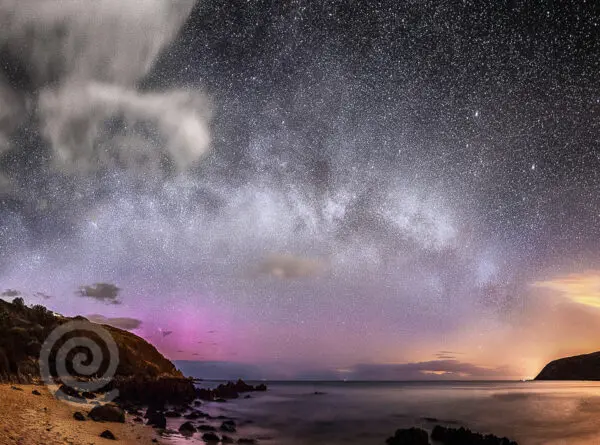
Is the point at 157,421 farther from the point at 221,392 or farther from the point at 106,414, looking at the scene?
the point at 221,392

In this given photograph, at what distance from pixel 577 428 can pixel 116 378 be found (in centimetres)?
5677

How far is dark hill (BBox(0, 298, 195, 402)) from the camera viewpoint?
3102 cm

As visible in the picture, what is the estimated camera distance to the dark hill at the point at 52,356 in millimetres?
31016

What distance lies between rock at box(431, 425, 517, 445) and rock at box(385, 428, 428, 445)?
2271 millimetres

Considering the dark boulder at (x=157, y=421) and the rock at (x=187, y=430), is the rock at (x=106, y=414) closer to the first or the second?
the dark boulder at (x=157, y=421)

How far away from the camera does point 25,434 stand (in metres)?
15.3

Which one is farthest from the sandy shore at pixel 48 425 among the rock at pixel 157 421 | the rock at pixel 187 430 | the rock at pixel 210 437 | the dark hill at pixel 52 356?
the dark hill at pixel 52 356

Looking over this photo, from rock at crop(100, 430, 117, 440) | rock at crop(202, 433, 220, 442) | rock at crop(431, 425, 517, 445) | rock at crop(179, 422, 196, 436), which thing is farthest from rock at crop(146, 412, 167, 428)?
rock at crop(431, 425, 517, 445)

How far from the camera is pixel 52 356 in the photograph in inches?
1667

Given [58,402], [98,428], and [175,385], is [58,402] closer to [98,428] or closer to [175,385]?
[98,428]

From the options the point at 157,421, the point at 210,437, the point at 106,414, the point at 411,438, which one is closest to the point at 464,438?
the point at 411,438

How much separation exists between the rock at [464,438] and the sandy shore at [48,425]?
2107 cm

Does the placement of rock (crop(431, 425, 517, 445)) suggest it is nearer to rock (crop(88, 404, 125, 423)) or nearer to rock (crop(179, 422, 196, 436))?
rock (crop(179, 422, 196, 436))

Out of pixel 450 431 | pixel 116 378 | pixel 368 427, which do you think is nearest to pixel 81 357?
pixel 116 378
